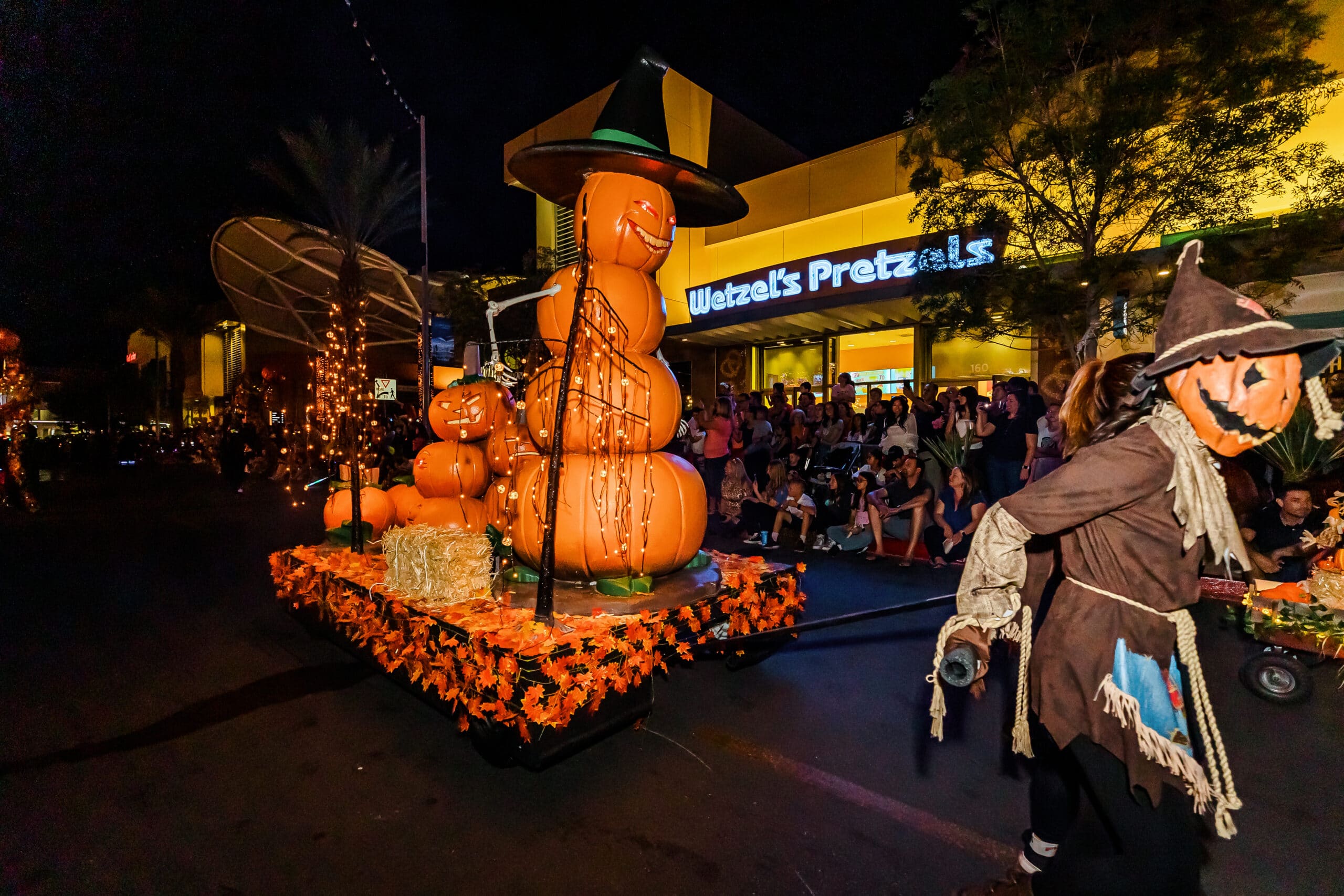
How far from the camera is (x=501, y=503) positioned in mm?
4383

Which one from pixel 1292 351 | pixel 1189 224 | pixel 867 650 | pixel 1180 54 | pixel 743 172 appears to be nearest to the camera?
pixel 1292 351

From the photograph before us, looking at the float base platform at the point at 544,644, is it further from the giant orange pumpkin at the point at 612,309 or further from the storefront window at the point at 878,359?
the storefront window at the point at 878,359

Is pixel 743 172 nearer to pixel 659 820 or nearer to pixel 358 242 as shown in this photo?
pixel 358 242

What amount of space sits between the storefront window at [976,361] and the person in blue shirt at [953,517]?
575 centimetres

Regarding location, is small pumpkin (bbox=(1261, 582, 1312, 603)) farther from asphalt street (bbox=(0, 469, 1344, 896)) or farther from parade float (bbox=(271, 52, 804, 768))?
parade float (bbox=(271, 52, 804, 768))

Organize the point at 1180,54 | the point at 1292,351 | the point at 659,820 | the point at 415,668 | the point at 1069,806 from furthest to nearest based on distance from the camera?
the point at 1180,54, the point at 415,668, the point at 659,820, the point at 1069,806, the point at 1292,351

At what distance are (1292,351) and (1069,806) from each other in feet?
5.07

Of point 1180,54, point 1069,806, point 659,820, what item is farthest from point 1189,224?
point 659,820

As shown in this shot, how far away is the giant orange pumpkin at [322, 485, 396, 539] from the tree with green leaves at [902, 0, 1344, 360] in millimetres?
6398

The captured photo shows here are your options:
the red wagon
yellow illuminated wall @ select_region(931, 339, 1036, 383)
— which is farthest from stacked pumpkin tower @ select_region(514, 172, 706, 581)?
yellow illuminated wall @ select_region(931, 339, 1036, 383)

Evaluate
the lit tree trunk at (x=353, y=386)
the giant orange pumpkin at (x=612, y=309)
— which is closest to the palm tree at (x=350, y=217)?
the lit tree trunk at (x=353, y=386)

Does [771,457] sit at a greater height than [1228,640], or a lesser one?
greater

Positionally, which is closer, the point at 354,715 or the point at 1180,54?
the point at 354,715

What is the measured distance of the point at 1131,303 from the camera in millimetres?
6973
